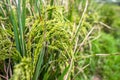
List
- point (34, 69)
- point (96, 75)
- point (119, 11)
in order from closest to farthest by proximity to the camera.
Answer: point (34, 69) → point (96, 75) → point (119, 11)

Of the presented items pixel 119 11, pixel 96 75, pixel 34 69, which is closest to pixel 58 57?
pixel 34 69

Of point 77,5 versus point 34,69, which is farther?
point 77,5

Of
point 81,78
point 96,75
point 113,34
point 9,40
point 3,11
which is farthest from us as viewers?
point 113,34

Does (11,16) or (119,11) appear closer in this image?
(11,16)

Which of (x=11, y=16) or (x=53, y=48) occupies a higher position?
(x=11, y=16)

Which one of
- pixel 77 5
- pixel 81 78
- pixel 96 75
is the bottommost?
pixel 96 75

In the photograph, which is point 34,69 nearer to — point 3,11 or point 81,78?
point 3,11

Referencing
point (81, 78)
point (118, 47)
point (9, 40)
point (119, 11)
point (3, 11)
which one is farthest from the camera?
point (119, 11)

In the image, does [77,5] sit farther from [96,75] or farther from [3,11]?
[3,11]

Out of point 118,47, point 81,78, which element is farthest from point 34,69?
point 118,47
